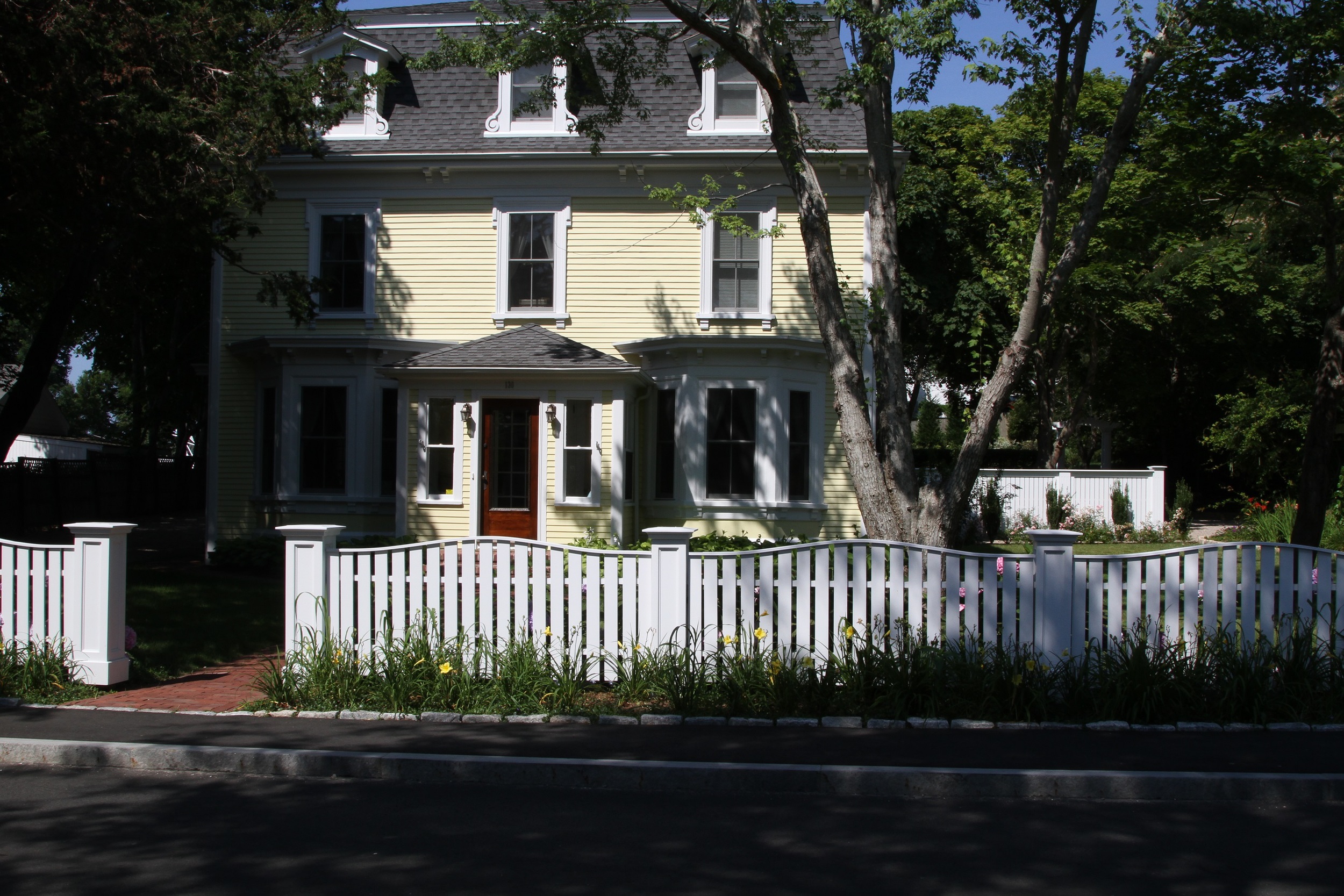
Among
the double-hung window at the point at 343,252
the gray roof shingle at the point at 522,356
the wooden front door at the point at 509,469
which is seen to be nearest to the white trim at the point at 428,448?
the wooden front door at the point at 509,469

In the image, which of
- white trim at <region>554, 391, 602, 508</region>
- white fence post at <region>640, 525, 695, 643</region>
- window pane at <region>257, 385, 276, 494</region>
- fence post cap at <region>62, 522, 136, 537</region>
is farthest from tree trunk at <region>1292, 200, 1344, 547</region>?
window pane at <region>257, 385, 276, 494</region>

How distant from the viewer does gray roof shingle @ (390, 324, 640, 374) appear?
15641mm

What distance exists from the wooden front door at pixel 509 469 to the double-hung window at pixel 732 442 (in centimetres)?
282

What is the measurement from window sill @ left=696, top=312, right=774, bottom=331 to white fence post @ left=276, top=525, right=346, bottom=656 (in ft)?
32.2

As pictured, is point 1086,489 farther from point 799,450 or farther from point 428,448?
point 428,448

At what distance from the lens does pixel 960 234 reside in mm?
27641

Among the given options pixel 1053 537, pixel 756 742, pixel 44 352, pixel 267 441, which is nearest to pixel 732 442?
pixel 267 441

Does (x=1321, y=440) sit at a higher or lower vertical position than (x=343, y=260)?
lower

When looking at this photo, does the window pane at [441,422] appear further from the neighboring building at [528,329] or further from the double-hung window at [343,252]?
the double-hung window at [343,252]

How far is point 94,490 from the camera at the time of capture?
25.0 metres

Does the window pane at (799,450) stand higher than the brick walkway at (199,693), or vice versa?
A: the window pane at (799,450)

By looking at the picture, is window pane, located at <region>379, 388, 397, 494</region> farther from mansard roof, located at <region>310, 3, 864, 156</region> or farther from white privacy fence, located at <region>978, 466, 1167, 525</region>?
white privacy fence, located at <region>978, 466, 1167, 525</region>

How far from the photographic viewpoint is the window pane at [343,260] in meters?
17.8

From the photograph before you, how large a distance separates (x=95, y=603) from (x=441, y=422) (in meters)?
8.35
